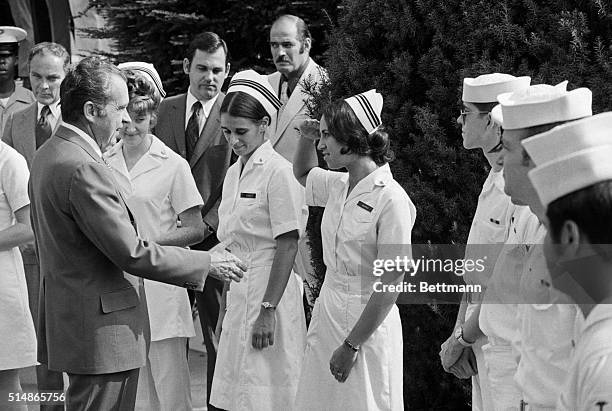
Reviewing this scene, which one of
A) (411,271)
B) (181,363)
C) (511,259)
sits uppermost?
(511,259)

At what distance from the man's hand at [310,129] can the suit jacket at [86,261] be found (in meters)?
1.27

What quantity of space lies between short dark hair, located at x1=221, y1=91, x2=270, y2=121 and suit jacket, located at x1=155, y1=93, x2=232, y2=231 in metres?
1.34

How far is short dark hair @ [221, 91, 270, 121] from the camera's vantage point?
5.25m

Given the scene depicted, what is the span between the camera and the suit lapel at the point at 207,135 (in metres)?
6.78

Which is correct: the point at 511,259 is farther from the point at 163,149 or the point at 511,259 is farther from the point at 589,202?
the point at 163,149

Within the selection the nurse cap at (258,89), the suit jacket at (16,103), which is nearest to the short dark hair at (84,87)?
the nurse cap at (258,89)

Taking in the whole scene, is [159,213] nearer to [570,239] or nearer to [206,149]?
[206,149]

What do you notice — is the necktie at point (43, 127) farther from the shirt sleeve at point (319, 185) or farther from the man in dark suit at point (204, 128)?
the shirt sleeve at point (319, 185)

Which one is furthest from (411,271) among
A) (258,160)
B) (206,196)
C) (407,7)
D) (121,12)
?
(121,12)

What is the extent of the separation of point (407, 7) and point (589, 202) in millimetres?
3425

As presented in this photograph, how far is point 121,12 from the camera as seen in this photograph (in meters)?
9.66

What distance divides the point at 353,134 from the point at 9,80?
575 cm

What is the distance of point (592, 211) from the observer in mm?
1893

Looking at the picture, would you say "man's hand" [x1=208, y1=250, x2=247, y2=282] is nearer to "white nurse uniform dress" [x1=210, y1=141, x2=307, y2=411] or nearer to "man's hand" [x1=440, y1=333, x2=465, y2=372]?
"white nurse uniform dress" [x1=210, y1=141, x2=307, y2=411]
